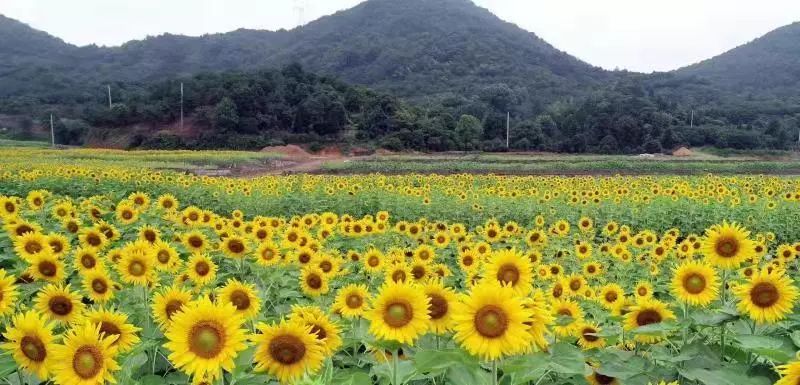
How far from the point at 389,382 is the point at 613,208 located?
9.09m

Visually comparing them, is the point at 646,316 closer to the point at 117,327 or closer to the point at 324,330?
the point at 324,330

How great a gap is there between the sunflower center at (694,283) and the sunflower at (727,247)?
1.01 feet

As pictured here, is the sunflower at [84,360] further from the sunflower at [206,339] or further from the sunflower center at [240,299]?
the sunflower center at [240,299]

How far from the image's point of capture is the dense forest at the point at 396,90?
5228 cm

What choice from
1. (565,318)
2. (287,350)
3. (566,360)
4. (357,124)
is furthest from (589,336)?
(357,124)

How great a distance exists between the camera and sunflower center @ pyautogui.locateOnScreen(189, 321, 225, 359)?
1.67 metres

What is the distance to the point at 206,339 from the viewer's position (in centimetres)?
167

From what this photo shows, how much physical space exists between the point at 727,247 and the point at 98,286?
2.84 metres

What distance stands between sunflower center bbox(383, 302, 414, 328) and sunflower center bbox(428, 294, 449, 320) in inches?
3.6

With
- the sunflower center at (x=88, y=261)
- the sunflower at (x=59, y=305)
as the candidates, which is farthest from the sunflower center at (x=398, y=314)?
the sunflower center at (x=88, y=261)

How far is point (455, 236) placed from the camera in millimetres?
6375

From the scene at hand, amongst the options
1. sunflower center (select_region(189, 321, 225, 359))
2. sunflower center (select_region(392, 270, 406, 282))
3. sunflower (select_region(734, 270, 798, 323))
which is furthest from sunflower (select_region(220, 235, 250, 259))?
sunflower (select_region(734, 270, 798, 323))

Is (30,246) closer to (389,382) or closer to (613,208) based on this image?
(389,382)

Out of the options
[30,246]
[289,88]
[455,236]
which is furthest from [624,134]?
[30,246]
